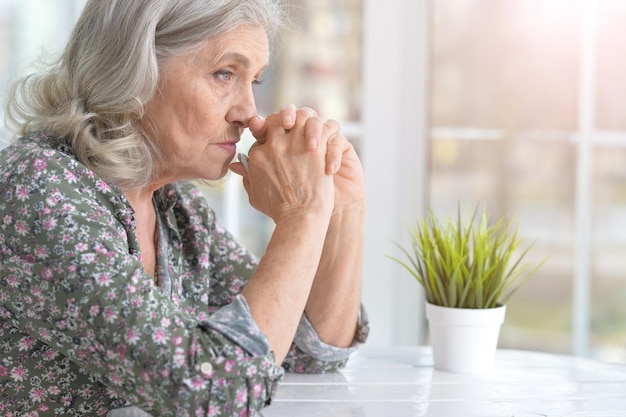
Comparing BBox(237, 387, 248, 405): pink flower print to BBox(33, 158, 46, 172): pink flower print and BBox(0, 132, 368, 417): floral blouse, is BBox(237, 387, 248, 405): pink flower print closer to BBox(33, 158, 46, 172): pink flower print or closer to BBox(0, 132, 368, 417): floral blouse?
BBox(0, 132, 368, 417): floral blouse

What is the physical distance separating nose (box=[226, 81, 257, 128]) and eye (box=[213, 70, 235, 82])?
0.03m

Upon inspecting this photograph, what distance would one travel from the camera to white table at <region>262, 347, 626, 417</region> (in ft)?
4.84

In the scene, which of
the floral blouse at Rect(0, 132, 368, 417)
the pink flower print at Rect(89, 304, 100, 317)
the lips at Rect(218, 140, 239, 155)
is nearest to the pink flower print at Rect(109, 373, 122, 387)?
the floral blouse at Rect(0, 132, 368, 417)

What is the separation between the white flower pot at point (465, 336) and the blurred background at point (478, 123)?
1.52 meters

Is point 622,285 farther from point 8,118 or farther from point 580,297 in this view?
point 8,118

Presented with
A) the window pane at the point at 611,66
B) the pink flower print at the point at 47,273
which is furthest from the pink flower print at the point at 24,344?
the window pane at the point at 611,66

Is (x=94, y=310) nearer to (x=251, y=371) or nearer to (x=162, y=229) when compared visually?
(x=251, y=371)

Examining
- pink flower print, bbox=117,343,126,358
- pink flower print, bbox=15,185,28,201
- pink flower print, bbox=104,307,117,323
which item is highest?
pink flower print, bbox=15,185,28,201

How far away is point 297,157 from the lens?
1.59 metres

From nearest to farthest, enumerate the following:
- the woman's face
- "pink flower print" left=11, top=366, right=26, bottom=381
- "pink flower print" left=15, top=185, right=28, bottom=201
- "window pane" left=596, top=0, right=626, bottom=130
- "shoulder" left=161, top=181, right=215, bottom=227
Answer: "pink flower print" left=15, top=185, right=28, bottom=201 → "pink flower print" left=11, top=366, right=26, bottom=381 → the woman's face → "shoulder" left=161, top=181, right=215, bottom=227 → "window pane" left=596, top=0, right=626, bottom=130

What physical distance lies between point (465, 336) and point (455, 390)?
0.14 meters

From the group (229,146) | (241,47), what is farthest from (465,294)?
(241,47)

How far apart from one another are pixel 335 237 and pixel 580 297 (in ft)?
5.76

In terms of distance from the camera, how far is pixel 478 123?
341 centimetres
